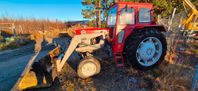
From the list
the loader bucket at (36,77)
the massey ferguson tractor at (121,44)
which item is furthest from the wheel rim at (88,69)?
the loader bucket at (36,77)

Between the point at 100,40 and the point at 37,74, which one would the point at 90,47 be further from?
the point at 37,74

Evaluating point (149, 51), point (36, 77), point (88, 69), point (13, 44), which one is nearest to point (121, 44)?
point (149, 51)

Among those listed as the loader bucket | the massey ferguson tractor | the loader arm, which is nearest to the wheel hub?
the massey ferguson tractor

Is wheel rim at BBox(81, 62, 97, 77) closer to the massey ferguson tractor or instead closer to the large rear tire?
the massey ferguson tractor

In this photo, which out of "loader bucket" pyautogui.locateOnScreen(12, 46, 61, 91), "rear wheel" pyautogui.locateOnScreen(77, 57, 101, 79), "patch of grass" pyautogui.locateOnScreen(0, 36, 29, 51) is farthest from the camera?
"patch of grass" pyautogui.locateOnScreen(0, 36, 29, 51)

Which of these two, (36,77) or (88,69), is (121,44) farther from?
(36,77)

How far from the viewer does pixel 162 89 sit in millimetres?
4211

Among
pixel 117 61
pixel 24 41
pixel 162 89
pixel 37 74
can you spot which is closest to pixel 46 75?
pixel 37 74

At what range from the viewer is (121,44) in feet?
18.1

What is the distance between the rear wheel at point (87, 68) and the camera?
5.20m

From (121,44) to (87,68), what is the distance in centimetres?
122

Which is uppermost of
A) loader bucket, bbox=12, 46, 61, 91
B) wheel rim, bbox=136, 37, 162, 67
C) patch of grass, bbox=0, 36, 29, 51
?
wheel rim, bbox=136, 37, 162, 67

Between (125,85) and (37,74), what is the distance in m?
2.33

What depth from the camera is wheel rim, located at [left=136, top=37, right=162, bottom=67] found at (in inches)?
219
